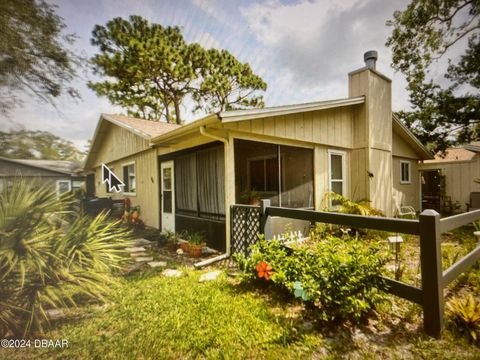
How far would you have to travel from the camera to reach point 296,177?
19.4 feet

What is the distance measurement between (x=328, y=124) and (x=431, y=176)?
37.4ft

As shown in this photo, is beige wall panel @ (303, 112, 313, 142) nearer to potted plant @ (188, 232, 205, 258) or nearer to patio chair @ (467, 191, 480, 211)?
potted plant @ (188, 232, 205, 258)

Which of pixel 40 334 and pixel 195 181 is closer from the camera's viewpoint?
pixel 40 334

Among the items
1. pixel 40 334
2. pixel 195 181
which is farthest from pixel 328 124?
pixel 40 334

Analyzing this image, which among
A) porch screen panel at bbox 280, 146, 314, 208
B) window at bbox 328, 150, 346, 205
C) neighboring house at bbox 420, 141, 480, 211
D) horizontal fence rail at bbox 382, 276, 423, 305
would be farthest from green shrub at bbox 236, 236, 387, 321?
neighboring house at bbox 420, 141, 480, 211

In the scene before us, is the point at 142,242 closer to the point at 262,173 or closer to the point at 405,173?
the point at 262,173

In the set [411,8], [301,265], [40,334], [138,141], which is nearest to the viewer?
[40,334]

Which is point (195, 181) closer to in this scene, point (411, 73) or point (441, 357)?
point (441, 357)

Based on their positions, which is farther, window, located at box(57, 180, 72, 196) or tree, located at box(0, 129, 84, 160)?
window, located at box(57, 180, 72, 196)

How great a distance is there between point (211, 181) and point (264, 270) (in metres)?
2.62

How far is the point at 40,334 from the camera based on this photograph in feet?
7.02

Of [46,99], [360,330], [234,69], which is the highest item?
[234,69]

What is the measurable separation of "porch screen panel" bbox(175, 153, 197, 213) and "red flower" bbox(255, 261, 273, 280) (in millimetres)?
3050

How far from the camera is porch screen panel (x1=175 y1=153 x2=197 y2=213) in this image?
565 cm
